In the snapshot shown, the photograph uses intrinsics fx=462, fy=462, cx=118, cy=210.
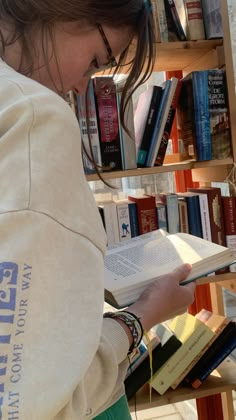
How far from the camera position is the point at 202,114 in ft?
4.29

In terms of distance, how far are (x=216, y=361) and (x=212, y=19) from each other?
98 centimetres

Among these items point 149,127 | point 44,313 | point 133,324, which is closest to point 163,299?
point 133,324

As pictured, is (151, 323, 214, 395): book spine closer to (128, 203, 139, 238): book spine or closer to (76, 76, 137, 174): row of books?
(128, 203, 139, 238): book spine

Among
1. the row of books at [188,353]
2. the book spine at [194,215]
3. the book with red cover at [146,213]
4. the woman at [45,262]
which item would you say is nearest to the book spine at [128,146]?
the book with red cover at [146,213]

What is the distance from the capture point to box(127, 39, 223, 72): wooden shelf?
1334mm

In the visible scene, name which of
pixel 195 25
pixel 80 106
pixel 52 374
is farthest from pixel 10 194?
pixel 195 25

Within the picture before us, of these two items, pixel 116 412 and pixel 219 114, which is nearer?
pixel 116 412

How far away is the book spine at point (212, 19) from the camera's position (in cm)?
130

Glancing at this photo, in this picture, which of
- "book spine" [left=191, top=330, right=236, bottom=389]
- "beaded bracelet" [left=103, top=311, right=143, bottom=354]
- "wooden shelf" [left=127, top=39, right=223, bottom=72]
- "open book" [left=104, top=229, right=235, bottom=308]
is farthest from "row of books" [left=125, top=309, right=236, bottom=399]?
"wooden shelf" [left=127, top=39, right=223, bottom=72]

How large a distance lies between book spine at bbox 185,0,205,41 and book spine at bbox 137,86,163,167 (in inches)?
7.4

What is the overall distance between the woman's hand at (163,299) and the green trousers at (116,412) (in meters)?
0.16

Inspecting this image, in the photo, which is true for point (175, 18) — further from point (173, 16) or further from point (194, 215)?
point (194, 215)

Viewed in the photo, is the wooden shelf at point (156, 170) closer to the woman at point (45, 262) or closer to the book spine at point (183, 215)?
the book spine at point (183, 215)

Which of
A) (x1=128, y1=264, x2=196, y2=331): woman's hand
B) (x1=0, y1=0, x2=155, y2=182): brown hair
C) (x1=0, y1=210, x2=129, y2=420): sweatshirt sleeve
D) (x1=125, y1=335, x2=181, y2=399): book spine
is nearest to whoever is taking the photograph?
(x1=0, y1=210, x2=129, y2=420): sweatshirt sleeve
